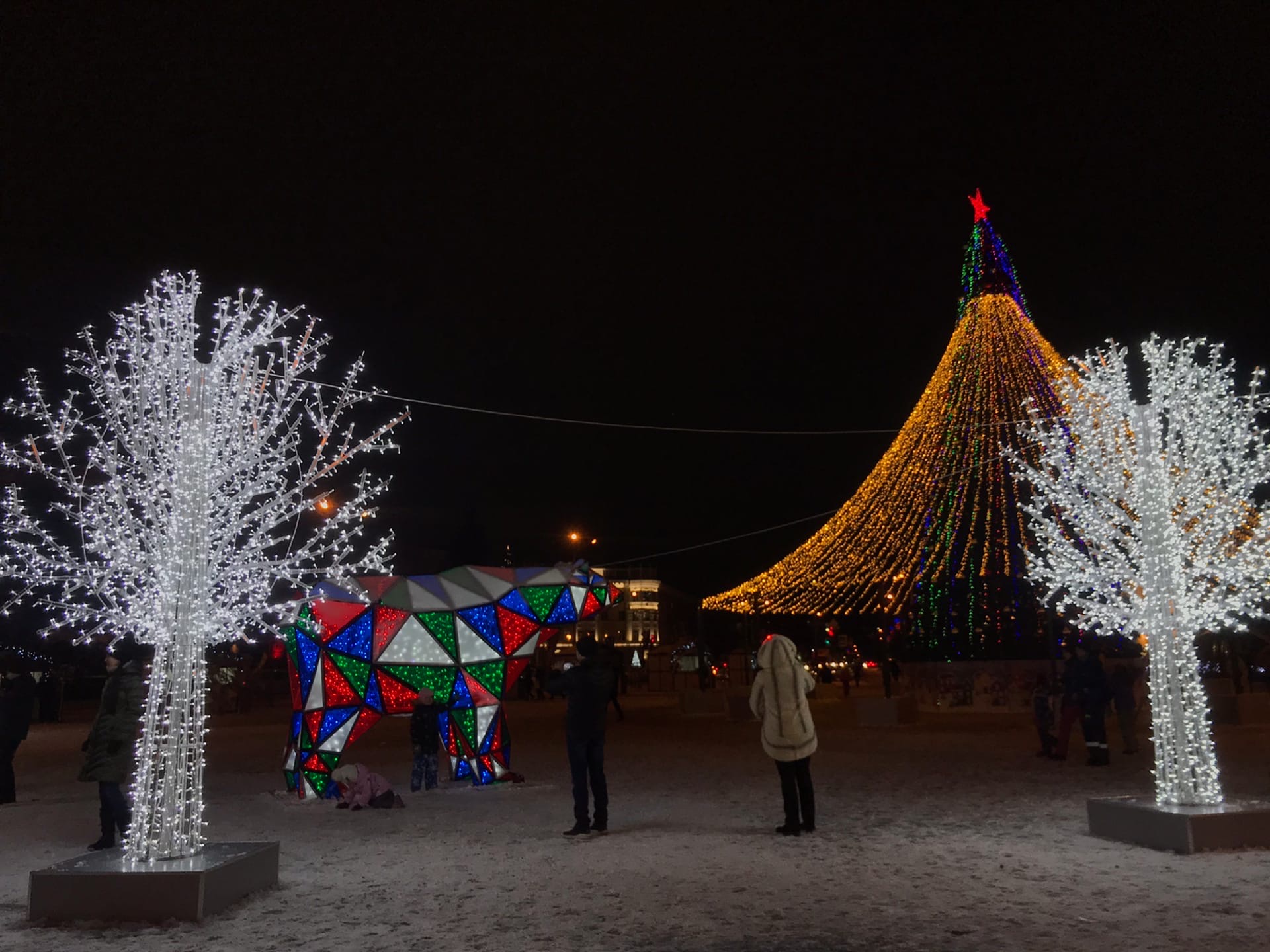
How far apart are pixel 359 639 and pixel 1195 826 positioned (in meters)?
8.21

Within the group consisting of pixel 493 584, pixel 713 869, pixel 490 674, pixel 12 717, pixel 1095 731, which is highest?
pixel 493 584

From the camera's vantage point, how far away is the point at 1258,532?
7684 mm

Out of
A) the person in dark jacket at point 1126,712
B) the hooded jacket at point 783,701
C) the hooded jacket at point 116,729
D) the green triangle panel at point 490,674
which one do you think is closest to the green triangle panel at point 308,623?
the green triangle panel at point 490,674

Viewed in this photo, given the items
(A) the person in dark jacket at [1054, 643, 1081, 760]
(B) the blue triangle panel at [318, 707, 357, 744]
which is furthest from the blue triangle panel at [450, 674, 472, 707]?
(A) the person in dark jacket at [1054, 643, 1081, 760]

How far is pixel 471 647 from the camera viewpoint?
1166cm

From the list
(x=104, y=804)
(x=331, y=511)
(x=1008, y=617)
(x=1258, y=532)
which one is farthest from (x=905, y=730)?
(x=331, y=511)

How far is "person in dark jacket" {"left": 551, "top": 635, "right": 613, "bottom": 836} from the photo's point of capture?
8.42 metres

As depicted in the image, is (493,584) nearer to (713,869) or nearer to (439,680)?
(439,680)

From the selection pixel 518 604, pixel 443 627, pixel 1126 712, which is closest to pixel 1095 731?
pixel 1126 712

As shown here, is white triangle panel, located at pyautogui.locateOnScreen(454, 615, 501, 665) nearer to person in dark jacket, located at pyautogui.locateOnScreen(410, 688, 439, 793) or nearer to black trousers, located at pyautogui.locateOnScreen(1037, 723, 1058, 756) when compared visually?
person in dark jacket, located at pyautogui.locateOnScreen(410, 688, 439, 793)

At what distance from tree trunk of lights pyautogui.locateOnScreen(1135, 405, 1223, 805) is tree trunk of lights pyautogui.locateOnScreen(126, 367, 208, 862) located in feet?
22.1

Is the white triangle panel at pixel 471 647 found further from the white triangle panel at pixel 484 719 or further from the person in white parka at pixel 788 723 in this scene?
the person in white parka at pixel 788 723

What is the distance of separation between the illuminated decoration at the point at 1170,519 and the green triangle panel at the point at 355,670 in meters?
7.17

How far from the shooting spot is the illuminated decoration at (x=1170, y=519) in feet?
25.5
